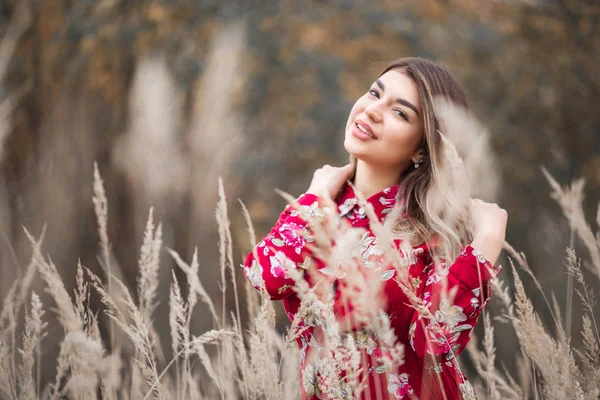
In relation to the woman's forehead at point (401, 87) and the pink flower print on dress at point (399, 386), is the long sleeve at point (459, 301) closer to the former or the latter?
the pink flower print on dress at point (399, 386)

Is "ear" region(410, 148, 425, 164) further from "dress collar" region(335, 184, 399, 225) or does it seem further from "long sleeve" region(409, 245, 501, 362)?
"long sleeve" region(409, 245, 501, 362)

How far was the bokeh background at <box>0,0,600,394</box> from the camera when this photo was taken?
2.93m

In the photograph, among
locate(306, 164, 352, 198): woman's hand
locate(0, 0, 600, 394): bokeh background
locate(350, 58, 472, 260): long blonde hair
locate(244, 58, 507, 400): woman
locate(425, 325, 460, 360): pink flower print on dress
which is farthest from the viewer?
locate(0, 0, 600, 394): bokeh background

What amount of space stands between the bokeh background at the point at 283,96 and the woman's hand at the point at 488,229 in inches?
59.8

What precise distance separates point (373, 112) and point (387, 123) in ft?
0.15

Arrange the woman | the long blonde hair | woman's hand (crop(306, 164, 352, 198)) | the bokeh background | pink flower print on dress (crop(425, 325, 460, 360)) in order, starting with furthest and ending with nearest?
the bokeh background, woman's hand (crop(306, 164, 352, 198)), the long blonde hair, the woman, pink flower print on dress (crop(425, 325, 460, 360))

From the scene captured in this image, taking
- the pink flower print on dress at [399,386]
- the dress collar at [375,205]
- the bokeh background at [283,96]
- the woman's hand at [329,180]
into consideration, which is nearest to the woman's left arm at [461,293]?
the pink flower print on dress at [399,386]

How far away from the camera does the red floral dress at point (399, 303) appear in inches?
52.4

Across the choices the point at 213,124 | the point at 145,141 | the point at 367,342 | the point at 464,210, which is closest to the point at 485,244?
the point at 464,210

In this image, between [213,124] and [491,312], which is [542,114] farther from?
[213,124]

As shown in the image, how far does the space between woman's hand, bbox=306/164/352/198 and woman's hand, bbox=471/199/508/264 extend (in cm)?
36

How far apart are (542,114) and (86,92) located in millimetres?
2249

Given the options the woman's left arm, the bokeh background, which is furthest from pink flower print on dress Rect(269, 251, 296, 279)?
the bokeh background

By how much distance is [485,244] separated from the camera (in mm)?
1373
